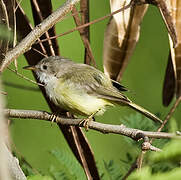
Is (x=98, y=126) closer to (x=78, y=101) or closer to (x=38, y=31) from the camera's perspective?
(x=38, y=31)

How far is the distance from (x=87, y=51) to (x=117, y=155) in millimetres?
1313

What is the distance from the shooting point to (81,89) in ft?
6.59

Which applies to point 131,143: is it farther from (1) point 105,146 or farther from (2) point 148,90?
(2) point 148,90

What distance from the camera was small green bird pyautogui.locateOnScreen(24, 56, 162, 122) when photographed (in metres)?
1.93

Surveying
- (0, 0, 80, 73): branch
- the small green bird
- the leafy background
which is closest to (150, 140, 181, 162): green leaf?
(0, 0, 80, 73): branch

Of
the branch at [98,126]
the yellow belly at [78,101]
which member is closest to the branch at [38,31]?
the branch at [98,126]

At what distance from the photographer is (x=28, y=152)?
2600mm

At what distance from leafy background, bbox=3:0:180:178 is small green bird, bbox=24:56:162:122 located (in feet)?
1.20

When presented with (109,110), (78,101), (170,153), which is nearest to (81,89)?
(78,101)

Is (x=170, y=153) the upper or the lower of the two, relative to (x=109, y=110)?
upper

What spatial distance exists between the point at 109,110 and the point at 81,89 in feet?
2.64

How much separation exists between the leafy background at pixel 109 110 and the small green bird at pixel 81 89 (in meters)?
0.36

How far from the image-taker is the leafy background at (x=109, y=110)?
8.56 ft

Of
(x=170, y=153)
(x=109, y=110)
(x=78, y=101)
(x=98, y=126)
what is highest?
(x=170, y=153)
